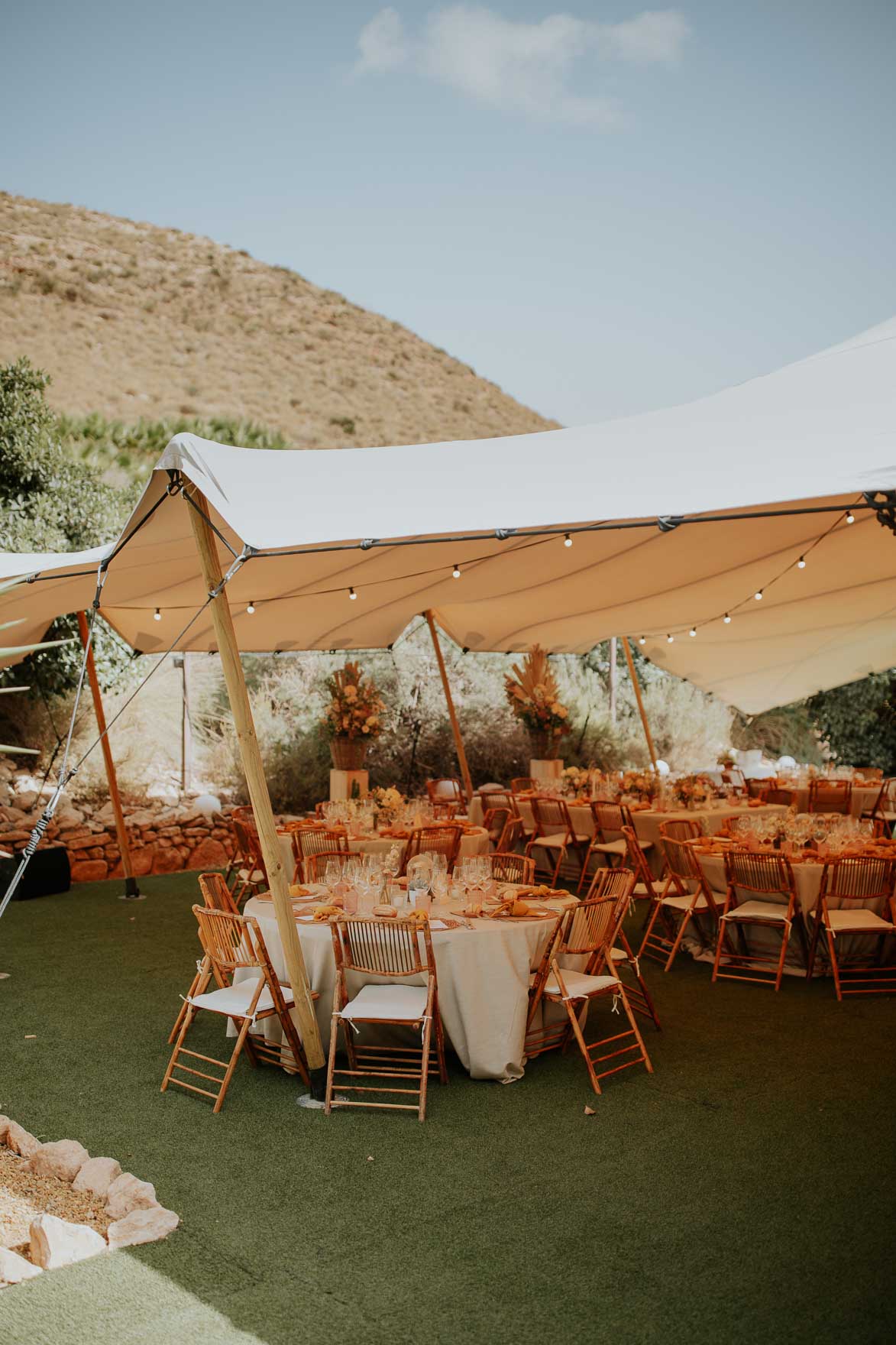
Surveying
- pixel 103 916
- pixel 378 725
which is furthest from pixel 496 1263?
pixel 378 725

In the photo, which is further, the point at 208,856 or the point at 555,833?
the point at 208,856

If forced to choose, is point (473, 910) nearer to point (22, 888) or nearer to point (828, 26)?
point (22, 888)

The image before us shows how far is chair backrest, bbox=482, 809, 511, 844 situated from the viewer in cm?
1045

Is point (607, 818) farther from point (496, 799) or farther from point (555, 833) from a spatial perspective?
point (496, 799)

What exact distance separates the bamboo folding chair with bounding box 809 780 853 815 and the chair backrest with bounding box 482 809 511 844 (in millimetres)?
3959

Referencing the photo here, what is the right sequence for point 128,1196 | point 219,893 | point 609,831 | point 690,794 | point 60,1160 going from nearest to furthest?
point 128,1196 → point 60,1160 → point 219,893 → point 690,794 → point 609,831

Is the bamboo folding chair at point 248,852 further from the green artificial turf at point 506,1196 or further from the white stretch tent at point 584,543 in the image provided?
the green artificial turf at point 506,1196

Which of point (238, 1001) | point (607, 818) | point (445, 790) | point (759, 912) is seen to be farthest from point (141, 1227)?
point (445, 790)

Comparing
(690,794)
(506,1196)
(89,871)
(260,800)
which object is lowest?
(506,1196)

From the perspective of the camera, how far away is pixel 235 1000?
5.21 metres

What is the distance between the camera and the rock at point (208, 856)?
40.2 feet

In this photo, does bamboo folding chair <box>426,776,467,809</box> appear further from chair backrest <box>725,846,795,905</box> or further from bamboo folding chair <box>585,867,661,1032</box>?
bamboo folding chair <box>585,867,661,1032</box>

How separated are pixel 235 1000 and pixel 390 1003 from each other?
2.65ft

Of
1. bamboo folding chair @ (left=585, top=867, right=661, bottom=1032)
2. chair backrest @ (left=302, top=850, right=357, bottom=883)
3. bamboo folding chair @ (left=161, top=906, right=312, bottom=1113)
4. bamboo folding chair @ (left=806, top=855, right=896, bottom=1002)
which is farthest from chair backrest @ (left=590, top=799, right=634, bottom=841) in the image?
bamboo folding chair @ (left=161, top=906, right=312, bottom=1113)
